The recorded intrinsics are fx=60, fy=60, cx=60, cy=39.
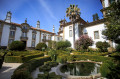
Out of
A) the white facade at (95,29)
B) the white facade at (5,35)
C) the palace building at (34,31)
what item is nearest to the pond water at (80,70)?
the palace building at (34,31)

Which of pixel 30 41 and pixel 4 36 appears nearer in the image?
pixel 4 36

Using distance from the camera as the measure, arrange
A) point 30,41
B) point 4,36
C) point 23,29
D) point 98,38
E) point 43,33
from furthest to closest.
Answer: point 43,33, point 30,41, point 23,29, point 4,36, point 98,38

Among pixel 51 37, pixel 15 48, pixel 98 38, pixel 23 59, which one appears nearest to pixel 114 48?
pixel 98 38

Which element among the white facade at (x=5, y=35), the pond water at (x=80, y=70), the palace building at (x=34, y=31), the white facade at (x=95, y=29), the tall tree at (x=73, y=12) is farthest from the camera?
the tall tree at (x=73, y=12)

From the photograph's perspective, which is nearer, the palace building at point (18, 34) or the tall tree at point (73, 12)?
the palace building at point (18, 34)

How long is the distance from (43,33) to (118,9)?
1095 inches

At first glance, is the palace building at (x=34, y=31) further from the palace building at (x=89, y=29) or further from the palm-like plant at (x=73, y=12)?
the palm-like plant at (x=73, y=12)

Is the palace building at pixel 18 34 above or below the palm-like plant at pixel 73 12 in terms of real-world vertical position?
below

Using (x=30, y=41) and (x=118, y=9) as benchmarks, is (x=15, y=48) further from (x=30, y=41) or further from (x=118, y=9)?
(x=118, y=9)

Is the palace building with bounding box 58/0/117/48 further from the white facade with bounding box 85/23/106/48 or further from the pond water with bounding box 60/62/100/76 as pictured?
the pond water with bounding box 60/62/100/76

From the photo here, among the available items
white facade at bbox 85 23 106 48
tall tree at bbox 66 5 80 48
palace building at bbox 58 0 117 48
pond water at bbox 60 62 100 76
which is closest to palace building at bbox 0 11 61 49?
palace building at bbox 58 0 117 48

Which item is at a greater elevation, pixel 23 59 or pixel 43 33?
pixel 43 33

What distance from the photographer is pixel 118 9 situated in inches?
336

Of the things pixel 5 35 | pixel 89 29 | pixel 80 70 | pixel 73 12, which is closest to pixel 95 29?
pixel 89 29
